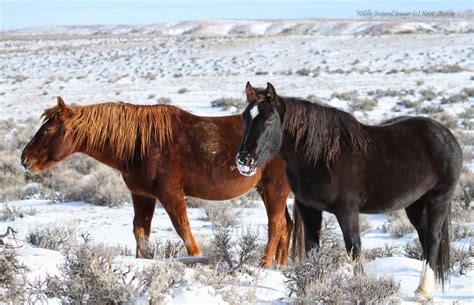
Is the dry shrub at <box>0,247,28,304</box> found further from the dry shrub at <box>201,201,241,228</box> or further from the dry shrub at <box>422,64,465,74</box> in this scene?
the dry shrub at <box>422,64,465,74</box>

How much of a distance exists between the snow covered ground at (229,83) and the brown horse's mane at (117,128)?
1.22m

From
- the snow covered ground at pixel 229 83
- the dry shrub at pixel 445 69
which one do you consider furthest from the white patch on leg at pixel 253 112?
the dry shrub at pixel 445 69

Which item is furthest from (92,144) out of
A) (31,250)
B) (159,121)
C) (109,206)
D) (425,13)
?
(425,13)

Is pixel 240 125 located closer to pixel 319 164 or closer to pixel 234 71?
pixel 319 164

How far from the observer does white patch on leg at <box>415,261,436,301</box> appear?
4860mm

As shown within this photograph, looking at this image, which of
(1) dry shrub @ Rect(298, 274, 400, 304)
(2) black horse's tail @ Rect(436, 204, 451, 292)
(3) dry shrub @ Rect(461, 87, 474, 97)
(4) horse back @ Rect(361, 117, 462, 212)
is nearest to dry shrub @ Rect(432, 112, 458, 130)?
(3) dry shrub @ Rect(461, 87, 474, 97)

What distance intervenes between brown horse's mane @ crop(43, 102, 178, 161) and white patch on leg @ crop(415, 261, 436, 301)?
2.58 metres

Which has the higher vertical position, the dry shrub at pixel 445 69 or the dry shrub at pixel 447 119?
the dry shrub at pixel 445 69

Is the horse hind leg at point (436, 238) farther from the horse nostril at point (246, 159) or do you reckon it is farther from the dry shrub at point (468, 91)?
the dry shrub at point (468, 91)

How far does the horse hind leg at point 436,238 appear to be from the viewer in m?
5.08

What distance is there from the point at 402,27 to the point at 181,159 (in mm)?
67083

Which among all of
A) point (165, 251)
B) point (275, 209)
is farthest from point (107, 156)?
point (275, 209)

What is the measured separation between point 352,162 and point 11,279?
2.56 m

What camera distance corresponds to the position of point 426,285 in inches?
194
